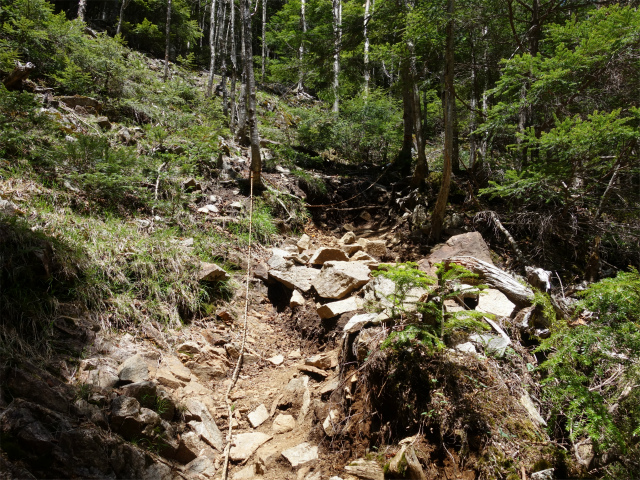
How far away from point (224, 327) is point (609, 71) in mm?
7330

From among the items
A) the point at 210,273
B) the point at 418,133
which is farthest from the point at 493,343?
the point at 418,133

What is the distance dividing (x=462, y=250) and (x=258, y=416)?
12.8 ft

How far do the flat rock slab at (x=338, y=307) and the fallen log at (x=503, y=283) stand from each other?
63.8 inches

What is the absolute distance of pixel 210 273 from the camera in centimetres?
492

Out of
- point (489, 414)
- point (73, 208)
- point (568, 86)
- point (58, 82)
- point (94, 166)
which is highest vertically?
point (58, 82)

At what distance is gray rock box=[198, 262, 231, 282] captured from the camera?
192 inches

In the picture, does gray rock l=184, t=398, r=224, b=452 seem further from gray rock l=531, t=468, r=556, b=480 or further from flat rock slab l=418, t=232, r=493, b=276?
flat rock slab l=418, t=232, r=493, b=276

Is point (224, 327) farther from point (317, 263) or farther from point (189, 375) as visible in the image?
point (317, 263)

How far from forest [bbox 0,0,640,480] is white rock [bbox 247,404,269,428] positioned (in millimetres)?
90

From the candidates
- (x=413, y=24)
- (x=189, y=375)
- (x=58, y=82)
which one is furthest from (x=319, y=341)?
(x=58, y=82)

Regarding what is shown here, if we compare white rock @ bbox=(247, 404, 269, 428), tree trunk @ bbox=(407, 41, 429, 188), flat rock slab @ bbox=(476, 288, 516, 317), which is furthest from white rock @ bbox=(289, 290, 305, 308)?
tree trunk @ bbox=(407, 41, 429, 188)

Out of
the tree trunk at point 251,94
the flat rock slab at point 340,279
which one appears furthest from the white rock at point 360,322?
the tree trunk at point 251,94

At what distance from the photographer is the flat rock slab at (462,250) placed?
519 centimetres

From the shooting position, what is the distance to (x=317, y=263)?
614 cm
